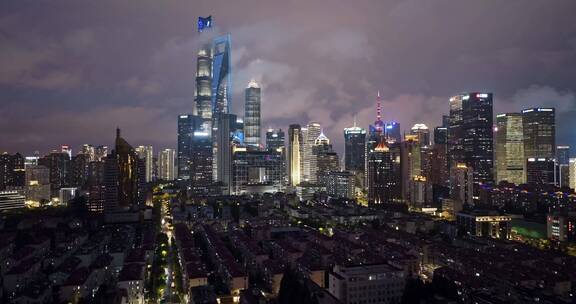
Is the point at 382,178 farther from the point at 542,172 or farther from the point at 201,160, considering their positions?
the point at 201,160

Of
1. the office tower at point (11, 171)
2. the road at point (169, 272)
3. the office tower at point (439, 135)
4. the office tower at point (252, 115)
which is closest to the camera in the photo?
the road at point (169, 272)

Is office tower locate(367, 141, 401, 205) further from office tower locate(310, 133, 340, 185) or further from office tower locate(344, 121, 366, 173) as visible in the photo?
office tower locate(344, 121, 366, 173)

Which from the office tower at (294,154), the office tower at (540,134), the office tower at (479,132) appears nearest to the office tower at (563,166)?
the office tower at (540,134)

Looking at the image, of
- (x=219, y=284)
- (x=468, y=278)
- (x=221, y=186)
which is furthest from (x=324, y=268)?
(x=221, y=186)

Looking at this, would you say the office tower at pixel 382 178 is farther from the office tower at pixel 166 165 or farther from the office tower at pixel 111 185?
the office tower at pixel 166 165

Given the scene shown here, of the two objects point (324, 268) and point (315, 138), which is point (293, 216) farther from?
point (315, 138)

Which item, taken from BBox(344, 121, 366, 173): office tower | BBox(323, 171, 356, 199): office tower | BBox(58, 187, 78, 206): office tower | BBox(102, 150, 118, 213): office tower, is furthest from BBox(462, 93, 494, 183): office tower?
BBox(58, 187, 78, 206): office tower

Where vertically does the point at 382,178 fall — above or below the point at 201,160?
below

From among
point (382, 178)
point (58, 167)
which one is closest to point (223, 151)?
point (58, 167)
